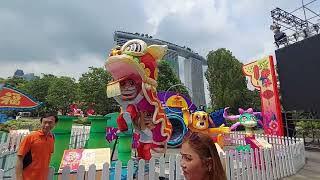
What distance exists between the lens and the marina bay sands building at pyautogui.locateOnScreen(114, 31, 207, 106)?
7444 centimetres

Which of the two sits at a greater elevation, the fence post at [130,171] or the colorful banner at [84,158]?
the colorful banner at [84,158]

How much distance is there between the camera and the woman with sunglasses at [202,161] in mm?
1743


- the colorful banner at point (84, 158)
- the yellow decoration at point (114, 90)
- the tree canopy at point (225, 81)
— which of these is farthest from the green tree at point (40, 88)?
the colorful banner at point (84, 158)

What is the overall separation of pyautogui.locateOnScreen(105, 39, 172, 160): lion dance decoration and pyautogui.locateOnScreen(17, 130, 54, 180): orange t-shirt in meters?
3.42

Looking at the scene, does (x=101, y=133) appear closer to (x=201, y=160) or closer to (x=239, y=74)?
(x=201, y=160)

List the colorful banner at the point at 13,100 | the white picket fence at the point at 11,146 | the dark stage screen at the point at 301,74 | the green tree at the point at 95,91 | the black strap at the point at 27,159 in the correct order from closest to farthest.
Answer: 1. the black strap at the point at 27,159
2. the white picket fence at the point at 11,146
3. the colorful banner at the point at 13,100
4. the dark stage screen at the point at 301,74
5. the green tree at the point at 95,91

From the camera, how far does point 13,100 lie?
9.27m

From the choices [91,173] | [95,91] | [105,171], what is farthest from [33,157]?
[95,91]

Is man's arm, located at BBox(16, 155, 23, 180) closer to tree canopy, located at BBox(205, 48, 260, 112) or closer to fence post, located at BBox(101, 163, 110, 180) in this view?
fence post, located at BBox(101, 163, 110, 180)

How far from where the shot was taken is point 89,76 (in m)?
39.4

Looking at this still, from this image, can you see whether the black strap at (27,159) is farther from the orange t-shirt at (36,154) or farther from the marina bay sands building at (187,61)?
the marina bay sands building at (187,61)

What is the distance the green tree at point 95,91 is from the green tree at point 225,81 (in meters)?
14.5

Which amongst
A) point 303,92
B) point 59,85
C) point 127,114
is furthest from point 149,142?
point 59,85

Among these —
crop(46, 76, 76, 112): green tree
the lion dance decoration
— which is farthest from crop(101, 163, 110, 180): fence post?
crop(46, 76, 76, 112): green tree
